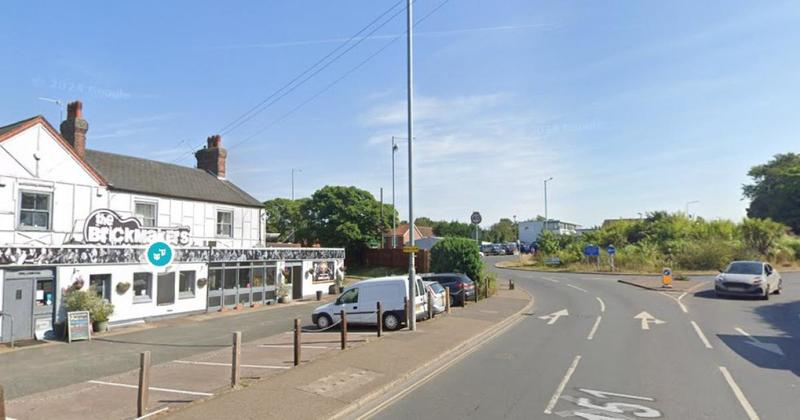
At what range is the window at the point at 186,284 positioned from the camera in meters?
23.9

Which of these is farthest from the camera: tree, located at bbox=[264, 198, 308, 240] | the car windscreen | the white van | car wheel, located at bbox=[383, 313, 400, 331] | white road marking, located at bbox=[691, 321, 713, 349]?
tree, located at bbox=[264, 198, 308, 240]

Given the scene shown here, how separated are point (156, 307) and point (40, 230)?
203 inches

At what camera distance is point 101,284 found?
66.2 feet

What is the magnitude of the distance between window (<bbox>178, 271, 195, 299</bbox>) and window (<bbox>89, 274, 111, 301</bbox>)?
11.8ft

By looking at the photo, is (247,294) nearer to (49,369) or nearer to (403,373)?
(49,369)

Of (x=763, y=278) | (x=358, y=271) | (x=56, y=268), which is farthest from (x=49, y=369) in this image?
(x=358, y=271)

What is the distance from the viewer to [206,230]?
92.7ft

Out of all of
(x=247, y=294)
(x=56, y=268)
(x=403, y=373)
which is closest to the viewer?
(x=403, y=373)

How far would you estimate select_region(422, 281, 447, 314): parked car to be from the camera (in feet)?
65.1

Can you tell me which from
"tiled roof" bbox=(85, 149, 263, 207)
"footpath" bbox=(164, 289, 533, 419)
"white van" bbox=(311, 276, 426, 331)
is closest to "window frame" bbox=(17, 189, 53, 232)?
"tiled roof" bbox=(85, 149, 263, 207)

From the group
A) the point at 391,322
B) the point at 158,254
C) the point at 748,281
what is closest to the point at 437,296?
the point at 391,322

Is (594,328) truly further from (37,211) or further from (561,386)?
(37,211)

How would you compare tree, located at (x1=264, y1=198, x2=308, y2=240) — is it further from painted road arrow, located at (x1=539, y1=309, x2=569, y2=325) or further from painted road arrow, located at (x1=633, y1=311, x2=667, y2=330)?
painted road arrow, located at (x1=633, y1=311, x2=667, y2=330)

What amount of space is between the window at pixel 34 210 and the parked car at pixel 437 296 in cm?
1470
